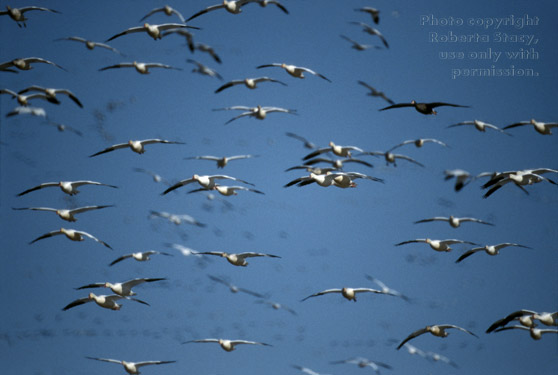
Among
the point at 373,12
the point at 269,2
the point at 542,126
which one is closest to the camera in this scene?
the point at 542,126

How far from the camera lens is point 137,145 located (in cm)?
3067

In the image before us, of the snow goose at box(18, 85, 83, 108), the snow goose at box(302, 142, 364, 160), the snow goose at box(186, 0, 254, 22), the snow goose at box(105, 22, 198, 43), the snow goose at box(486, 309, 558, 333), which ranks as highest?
the snow goose at box(186, 0, 254, 22)

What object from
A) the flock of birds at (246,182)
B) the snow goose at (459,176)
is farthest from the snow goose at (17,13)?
the snow goose at (459,176)

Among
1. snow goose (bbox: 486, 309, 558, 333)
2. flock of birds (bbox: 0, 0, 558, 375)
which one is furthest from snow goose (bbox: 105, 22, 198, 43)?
snow goose (bbox: 486, 309, 558, 333)

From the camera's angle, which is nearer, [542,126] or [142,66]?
[542,126]

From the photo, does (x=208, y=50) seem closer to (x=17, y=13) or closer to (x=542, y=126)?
(x=17, y=13)

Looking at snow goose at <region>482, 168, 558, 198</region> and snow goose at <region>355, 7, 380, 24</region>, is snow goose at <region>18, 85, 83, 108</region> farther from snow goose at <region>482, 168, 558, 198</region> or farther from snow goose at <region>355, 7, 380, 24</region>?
snow goose at <region>482, 168, 558, 198</region>

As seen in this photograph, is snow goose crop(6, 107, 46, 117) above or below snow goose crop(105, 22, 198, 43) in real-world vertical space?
below

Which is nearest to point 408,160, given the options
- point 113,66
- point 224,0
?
point 224,0

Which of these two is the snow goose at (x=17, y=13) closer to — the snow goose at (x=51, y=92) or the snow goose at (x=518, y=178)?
the snow goose at (x=51, y=92)

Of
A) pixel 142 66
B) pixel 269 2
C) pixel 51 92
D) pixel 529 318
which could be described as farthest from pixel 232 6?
pixel 529 318

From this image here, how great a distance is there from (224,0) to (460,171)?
11.0m

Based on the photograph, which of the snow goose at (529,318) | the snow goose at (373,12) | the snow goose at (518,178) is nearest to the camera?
the snow goose at (518,178)

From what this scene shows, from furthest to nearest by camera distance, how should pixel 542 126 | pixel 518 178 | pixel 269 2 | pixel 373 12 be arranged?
pixel 373 12 → pixel 269 2 → pixel 542 126 → pixel 518 178
